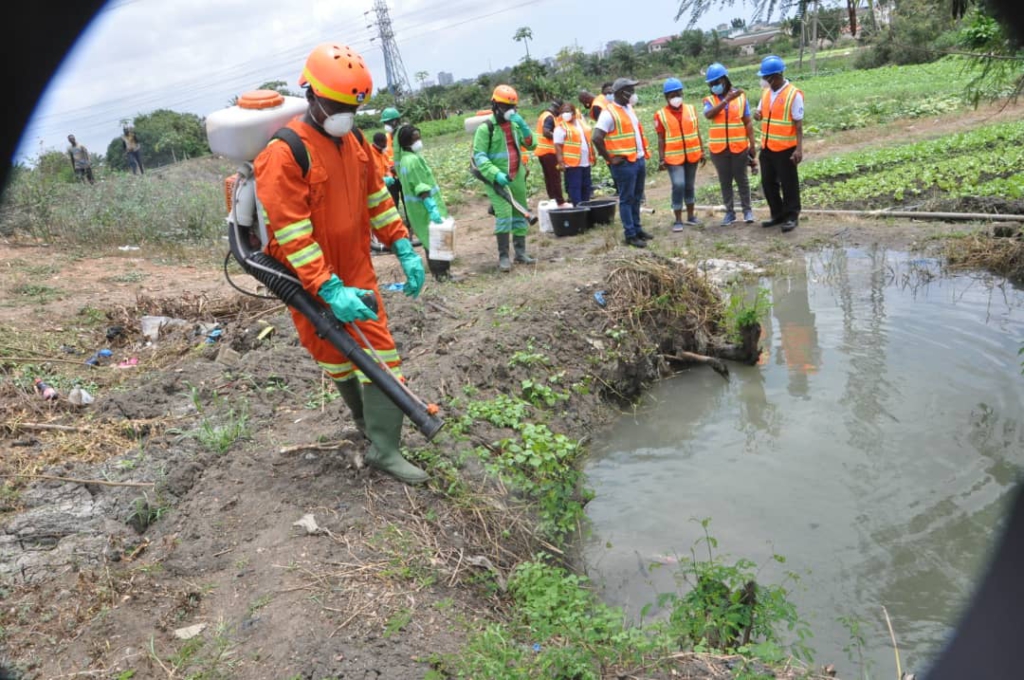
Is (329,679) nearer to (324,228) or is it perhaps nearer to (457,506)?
(457,506)

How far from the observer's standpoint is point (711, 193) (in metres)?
12.8

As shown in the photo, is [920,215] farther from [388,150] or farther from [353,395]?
[353,395]

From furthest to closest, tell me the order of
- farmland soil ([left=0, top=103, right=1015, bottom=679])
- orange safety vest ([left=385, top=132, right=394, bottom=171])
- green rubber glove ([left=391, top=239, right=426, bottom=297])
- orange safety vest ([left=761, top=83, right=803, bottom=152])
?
1. orange safety vest ([left=385, top=132, right=394, bottom=171])
2. orange safety vest ([left=761, top=83, right=803, bottom=152])
3. green rubber glove ([left=391, top=239, right=426, bottom=297])
4. farmland soil ([left=0, top=103, right=1015, bottom=679])

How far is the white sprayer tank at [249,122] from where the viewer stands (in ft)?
12.1

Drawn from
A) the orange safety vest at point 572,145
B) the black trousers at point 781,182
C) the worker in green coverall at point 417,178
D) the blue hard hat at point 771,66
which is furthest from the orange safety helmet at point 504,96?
the black trousers at point 781,182

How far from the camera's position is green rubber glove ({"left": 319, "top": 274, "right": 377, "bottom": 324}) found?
362 cm

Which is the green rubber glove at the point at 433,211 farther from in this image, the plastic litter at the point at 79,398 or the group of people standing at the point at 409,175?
the plastic litter at the point at 79,398

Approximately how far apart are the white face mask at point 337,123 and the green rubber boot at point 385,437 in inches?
49.6

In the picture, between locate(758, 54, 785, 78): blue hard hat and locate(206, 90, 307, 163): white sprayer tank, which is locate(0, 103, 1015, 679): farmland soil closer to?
locate(206, 90, 307, 163): white sprayer tank

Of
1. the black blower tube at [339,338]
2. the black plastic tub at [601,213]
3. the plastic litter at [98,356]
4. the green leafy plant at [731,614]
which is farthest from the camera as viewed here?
the black plastic tub at [601,213]

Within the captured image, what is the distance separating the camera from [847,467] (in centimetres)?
469

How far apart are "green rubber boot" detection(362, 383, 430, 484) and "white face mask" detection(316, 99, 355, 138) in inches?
49.6

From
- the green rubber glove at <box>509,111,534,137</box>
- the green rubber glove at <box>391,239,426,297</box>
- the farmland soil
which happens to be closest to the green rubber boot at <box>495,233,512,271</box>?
the green rubber glove at <box>509,111,534,137</box>

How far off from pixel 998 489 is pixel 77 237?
11932 millimetres
